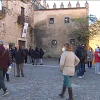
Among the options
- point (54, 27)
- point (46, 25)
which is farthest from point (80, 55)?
point (46, 25)

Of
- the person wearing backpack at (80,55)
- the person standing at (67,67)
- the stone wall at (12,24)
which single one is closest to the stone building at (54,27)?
the stone wall at (12,24)

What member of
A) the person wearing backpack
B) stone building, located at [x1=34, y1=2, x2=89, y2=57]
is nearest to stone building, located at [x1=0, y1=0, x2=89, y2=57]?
stone building, located at [x1=34, y1=2, x2=89, y2=57]

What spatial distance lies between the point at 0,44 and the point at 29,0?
70.9 feet

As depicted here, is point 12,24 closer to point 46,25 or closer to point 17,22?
point 17,22

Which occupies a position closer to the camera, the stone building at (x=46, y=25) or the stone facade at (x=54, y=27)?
the stone building at (x=46, y=25)

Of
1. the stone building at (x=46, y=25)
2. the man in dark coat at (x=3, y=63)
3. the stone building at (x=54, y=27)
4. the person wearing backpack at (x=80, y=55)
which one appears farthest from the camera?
the stone building at (x=54, y=27)

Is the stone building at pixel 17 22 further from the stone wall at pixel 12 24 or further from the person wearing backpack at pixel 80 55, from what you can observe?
the person wearing backpack at pixel 80 55

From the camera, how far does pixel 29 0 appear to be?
26812 millimetres

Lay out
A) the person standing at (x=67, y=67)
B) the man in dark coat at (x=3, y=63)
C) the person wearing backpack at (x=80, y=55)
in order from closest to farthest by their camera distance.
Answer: the person standing at (x=67, y=67), the man in dark coat at (x=3, y=63), the person wearing backpack at (x=80, y=55)

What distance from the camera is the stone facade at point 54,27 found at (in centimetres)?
2716

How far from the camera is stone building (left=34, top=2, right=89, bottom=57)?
89.1ft

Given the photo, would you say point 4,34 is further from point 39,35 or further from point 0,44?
point 0,44

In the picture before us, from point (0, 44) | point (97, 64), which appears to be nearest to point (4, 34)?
point (97, 64)

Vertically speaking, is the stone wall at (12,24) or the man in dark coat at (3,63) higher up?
the stone wall at (12,24)
